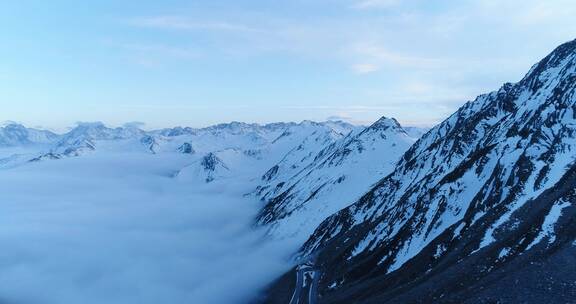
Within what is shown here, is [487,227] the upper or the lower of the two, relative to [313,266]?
upper

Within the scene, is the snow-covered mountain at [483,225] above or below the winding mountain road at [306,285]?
above

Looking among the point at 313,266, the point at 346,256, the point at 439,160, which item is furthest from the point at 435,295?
the point at 439,160

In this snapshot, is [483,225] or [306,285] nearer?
[483,225]

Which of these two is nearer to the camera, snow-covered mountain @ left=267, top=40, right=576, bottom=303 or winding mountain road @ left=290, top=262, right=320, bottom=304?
snow-covered mountain @ left=267, top=40, right=576, bottom=303

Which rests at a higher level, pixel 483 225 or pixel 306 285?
pixel 483 225

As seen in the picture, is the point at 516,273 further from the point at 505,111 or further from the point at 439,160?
the point at 505,111

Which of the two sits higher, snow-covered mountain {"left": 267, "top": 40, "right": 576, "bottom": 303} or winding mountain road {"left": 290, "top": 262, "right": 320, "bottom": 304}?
snow-covered mountain {"left": 267, "top": 40, "right": 576, "bottom": 303}

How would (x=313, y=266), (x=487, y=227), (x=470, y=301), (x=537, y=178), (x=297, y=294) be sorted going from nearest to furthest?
(x=470, y=301)
(x=487, y=227)
(x=537, y=178)
(x=297, y=294)
(x=313, y=266)

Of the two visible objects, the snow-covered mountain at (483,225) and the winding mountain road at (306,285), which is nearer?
the snow-covered mountain at (483,225)
